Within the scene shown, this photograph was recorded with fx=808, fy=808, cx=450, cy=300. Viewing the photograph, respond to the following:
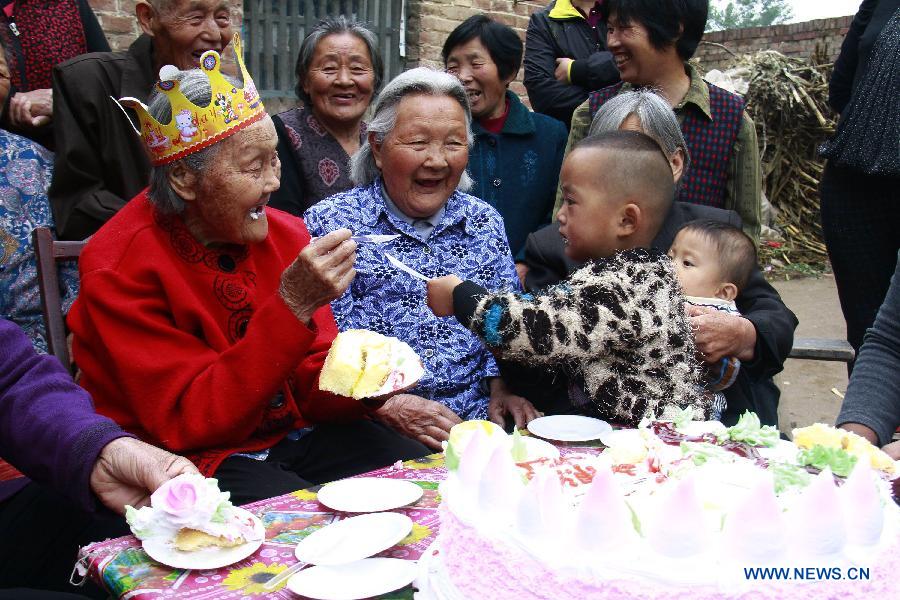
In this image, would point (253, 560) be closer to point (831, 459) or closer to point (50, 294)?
point (831, 459)

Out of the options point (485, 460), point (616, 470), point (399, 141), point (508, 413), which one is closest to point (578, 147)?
point (399, 141)

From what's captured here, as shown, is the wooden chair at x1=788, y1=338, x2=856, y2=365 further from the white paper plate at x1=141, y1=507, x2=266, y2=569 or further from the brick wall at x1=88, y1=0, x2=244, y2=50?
the brick wall at x1=88, y1=0, x2=244, y2=50

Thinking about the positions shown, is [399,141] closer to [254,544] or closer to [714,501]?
[254,544]

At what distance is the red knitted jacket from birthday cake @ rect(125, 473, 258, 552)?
2.13 feet

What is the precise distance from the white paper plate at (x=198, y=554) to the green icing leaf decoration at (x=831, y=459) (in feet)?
3.82

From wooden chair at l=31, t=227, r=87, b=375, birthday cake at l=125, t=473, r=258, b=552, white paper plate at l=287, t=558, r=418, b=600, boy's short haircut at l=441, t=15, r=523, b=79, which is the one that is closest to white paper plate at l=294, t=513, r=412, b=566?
white paper plate at l=287, t=558, r=418, b=600

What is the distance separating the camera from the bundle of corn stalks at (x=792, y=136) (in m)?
11.0

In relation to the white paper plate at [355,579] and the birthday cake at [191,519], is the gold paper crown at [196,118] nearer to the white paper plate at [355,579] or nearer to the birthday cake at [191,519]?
the birthday cake at [191,519]

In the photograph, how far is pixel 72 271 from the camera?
3064 millimetres

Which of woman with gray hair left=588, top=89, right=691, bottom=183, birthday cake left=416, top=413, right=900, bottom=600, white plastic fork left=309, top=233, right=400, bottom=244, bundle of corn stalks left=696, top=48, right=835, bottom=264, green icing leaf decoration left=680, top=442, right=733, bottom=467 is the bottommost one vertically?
bundle of corn stalks left=696, top=48, right=835, bottom=264

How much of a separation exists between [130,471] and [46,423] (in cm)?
27

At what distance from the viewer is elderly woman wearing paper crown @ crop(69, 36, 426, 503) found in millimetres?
2234

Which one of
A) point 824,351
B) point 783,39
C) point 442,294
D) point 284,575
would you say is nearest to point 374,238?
point 442,294

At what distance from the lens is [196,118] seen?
2.37m
